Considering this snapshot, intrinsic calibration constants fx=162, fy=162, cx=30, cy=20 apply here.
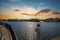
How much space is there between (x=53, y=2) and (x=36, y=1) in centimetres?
57

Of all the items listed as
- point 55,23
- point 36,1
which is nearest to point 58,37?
point 55,23

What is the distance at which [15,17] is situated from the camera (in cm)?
507

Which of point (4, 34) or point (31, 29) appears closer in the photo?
point (4, 34)

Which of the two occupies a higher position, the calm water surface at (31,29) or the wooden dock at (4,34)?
the wooden dock at (4,34)

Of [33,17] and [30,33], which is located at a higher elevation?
[33,17]

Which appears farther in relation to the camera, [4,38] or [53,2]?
[53,2]

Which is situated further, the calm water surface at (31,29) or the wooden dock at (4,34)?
the calm water surface at (31,29)

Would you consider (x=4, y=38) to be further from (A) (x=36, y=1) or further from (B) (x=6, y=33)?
(A) (x=36, y=1)

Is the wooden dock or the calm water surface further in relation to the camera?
the calm water surface

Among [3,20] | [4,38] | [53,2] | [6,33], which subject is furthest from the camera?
[53,2]

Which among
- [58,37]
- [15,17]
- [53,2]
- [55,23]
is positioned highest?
[53,2]

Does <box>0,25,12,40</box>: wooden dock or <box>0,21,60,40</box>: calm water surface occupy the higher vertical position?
<box>0,25,12,40</box>: wooden dock

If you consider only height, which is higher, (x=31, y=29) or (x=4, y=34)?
(x=4, y=34)

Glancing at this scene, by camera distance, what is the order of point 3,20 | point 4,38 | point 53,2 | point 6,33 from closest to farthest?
point 4,38 < point 6,33 < point 3,20 < point 53,2
